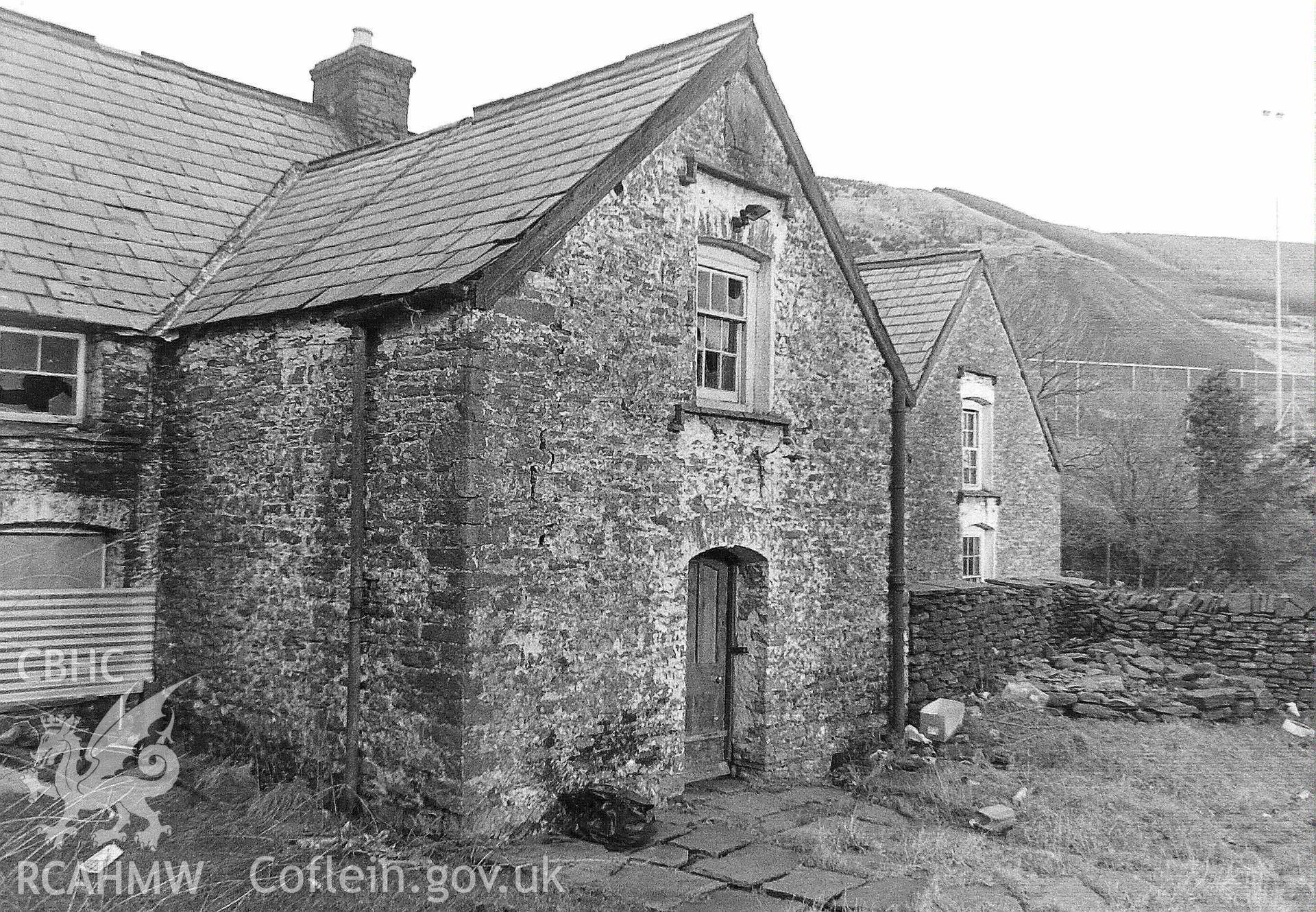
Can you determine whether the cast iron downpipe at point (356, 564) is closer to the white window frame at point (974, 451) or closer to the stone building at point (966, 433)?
the stone building at point (966, 433)

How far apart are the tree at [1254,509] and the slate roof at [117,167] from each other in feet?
73.8

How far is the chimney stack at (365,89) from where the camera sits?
622 inches

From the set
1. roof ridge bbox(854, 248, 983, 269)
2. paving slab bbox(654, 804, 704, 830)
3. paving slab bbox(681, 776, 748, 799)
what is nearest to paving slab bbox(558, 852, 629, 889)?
paving slab bbox(654, 804, 704, 830)

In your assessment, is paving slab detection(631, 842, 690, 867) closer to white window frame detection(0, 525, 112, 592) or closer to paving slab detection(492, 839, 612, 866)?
paving slab detection(492, 839, 612, 866)

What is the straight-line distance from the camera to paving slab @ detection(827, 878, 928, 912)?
6945mm

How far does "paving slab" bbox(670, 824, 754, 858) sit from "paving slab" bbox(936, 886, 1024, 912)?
1.71 metres

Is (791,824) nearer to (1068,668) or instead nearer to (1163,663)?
(1068,668)

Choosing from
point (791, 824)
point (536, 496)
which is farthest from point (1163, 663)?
point (536, 496)

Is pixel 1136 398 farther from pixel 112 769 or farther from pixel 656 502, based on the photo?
pixel 112 769

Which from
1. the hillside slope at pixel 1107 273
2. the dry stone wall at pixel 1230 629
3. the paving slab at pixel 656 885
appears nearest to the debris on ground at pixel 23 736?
the paving slab at pixel 656 885

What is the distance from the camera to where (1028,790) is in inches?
387

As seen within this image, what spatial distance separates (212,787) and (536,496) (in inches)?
147

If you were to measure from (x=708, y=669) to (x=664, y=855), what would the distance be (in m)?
2.60

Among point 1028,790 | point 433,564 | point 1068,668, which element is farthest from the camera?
point 1068,668
